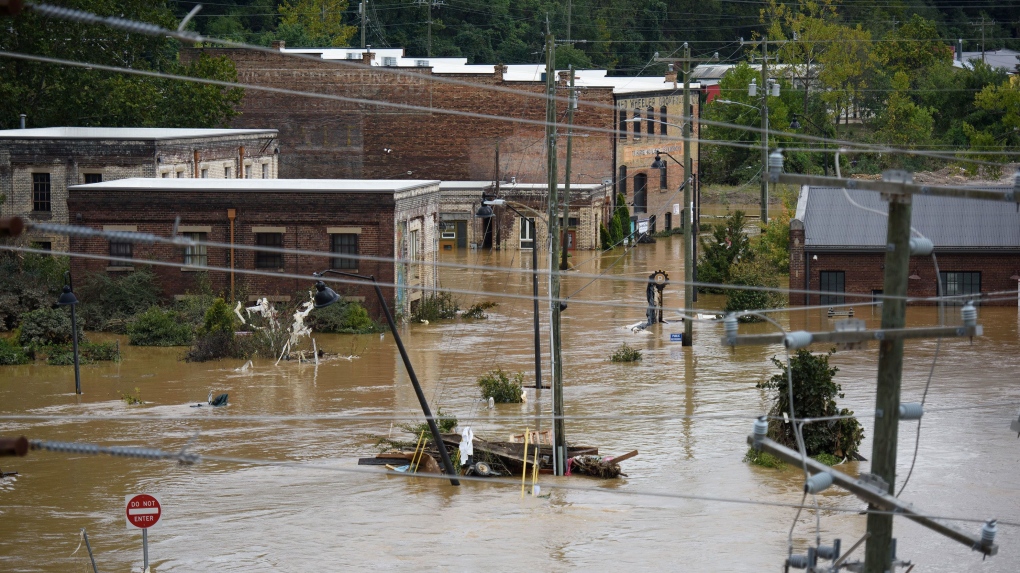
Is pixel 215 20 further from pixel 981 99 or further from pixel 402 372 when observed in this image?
pixel 402 372

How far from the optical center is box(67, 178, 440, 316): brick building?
4281 cm

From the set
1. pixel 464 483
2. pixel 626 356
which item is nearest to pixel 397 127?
pixel 626 356

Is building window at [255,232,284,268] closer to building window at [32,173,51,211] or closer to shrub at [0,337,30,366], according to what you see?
shrub at [0,337,30,366]

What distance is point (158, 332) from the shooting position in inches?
1569

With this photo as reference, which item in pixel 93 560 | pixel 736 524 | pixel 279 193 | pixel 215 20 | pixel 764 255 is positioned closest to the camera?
pixel 93 560

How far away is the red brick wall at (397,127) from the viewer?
6456cm

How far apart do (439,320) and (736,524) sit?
77.6 feet

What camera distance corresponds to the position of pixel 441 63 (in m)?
77.2

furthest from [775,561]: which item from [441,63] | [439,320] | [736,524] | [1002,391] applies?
[441,63]

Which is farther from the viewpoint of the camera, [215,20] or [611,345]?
[215,20]

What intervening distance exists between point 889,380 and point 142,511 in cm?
1021

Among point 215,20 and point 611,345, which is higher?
point 215,20

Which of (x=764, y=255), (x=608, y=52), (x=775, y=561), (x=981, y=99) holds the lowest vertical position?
(x=775, y=561)

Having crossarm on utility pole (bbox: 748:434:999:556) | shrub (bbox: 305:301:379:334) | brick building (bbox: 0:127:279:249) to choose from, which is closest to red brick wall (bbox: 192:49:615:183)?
brick building (bbox: 0:127:279:249)
